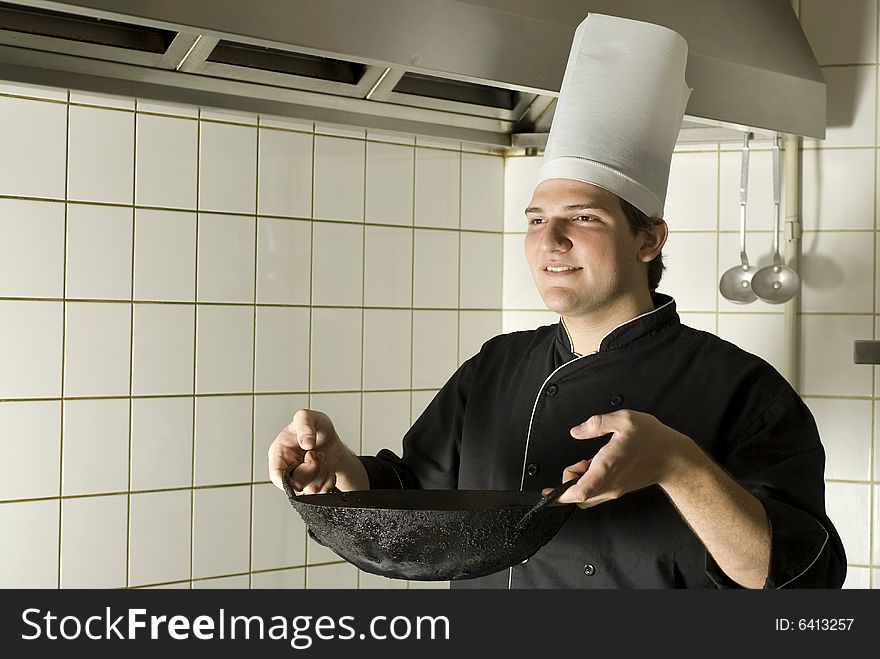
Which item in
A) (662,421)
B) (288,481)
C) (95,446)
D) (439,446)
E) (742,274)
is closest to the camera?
(288,481)

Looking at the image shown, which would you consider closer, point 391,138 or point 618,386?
point 618,386

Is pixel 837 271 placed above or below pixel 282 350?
above

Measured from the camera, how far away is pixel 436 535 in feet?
2.82

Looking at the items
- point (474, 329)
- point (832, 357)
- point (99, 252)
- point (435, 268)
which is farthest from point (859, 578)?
point (99, 252)

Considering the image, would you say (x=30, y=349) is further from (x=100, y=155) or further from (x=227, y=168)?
(x=227, y=168)

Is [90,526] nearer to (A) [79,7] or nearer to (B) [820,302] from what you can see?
(A) [79,7]

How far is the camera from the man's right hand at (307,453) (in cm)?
109

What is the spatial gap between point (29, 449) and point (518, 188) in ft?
3.43

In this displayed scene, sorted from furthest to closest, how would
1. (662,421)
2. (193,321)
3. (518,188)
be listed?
(518,188) → (193,321) → (662,421)

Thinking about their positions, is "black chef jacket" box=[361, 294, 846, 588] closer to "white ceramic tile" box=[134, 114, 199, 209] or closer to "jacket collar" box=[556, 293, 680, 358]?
"jacket collar" box=[556, 293, 680, 358]

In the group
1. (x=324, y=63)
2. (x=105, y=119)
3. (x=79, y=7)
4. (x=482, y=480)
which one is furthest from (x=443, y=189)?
(x=79, y=7)

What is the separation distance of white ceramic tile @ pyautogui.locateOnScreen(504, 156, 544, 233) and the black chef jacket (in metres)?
0.71

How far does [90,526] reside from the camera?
5.07ft
